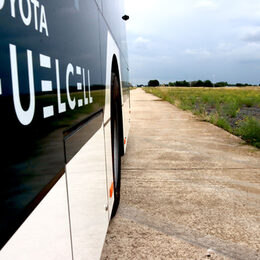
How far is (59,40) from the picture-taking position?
55.8 inches

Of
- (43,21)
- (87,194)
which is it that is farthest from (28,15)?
(87,194)

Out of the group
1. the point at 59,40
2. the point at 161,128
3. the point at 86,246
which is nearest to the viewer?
the point at 59,40

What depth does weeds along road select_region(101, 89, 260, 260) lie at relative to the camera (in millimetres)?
3000

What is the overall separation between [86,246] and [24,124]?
3.39 feet

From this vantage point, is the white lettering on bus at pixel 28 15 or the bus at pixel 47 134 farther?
the white lettering on bus at pixel 28 15

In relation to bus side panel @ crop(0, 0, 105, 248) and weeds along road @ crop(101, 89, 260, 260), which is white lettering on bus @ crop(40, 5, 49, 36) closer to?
bus side panel @ crop(0, 0, 105, 248)

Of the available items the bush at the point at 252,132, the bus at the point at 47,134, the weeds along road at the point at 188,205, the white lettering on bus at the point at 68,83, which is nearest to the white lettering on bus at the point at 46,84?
the bus at the point at 47,134

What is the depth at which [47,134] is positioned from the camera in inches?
47.4

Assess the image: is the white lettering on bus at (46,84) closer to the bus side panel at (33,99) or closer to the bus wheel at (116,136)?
the bus side panel at (33,99)

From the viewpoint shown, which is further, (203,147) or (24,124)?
(203,147)

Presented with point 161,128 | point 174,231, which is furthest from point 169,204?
point 161,128

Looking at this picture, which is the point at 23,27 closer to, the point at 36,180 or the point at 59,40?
the point at 59,40

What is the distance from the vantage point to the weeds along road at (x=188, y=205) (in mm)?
3000

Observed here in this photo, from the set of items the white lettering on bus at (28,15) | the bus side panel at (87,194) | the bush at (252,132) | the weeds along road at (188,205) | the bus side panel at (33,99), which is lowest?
the weeds along road at (188,205)
